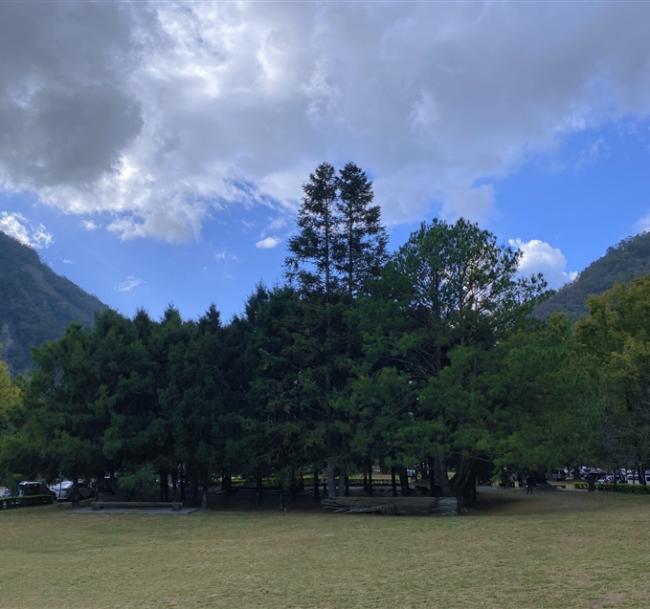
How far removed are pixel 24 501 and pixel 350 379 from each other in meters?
22.4

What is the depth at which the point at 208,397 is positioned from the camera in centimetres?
3075

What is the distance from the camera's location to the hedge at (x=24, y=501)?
34844 millimetres

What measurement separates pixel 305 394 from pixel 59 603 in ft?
64.9

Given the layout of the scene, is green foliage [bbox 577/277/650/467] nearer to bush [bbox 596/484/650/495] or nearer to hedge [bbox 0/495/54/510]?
bush [bbox 596/484/650/495]

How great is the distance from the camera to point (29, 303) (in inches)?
5851

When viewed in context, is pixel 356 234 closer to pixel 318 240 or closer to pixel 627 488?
pixel 318 240

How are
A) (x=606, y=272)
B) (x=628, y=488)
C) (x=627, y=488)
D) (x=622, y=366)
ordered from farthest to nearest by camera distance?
(x=606, y=272)
(x=627, y=488)
(x=628, y=488)
(x=622, y=366)

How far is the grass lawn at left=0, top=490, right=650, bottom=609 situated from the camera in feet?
30.0

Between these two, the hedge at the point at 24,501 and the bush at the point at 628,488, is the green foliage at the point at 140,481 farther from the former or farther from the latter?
the bush at the point at 628,488

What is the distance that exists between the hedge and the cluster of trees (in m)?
1.86

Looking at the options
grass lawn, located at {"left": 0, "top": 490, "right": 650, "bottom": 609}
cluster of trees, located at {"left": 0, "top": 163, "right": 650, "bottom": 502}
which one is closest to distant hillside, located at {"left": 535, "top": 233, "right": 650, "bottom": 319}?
cluster of trees, located at {"left": 0, "top": 163, "right": 650, "bottom": 502}

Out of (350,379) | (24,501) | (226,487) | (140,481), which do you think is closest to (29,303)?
(24,501)

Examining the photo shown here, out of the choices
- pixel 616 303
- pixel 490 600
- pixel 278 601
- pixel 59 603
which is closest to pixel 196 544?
pixel 59 603

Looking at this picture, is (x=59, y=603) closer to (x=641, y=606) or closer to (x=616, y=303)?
(x=641, y=606)
